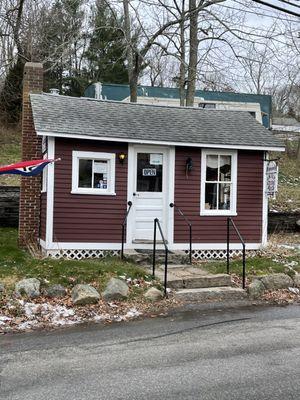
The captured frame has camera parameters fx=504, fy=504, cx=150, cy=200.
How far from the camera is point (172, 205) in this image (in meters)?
12.5

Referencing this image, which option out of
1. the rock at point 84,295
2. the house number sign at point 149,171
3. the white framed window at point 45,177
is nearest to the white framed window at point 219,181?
the house number sign at point 149,171

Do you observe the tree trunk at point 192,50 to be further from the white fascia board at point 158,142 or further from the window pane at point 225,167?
the white fascia board at point 158,142

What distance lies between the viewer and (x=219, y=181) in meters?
12.9

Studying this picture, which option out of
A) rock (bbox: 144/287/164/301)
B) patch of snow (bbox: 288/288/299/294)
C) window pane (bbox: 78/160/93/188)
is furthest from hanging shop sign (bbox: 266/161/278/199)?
rock (bbox: 144/287/164/301)

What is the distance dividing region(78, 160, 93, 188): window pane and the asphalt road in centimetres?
478

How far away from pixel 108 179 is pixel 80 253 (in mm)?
1882

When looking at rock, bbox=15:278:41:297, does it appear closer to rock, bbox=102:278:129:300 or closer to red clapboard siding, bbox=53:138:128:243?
rock, bbox=102:278:129:300

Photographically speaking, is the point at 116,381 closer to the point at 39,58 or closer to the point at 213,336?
the point at 213,336

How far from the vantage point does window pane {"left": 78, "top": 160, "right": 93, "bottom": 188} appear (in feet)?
39.0

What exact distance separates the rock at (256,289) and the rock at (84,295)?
10.0 ft

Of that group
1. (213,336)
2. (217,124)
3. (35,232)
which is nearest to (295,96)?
(217,124)

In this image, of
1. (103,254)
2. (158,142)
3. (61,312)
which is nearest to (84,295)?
(61,312)

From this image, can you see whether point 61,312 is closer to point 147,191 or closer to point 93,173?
point 93,173

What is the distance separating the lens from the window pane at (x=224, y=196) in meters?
13.0
